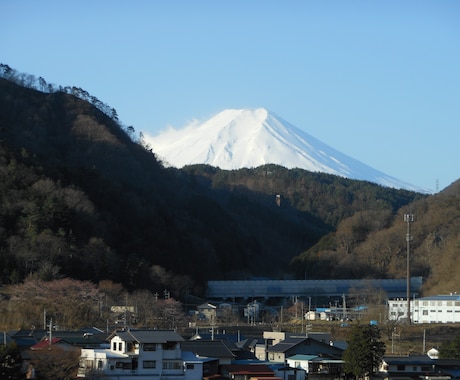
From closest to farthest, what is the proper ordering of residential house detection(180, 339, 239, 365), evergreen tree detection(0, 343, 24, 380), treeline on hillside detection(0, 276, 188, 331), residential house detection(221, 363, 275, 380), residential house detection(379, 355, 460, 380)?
1. evergreen tree detection(0, 343, 24, 380)
2. residential house detection(221, 363, 275, 380)
3. residential house detection(180, 339, 239, 365)
4. residential house detection(379, 355, 460, 380)
5. treeline on hillside detection(0, 276, 188, 331)

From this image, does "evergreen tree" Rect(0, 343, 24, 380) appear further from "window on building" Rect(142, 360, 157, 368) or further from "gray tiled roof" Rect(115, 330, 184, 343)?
"window on building" Rect(142, 360, 157, 368)

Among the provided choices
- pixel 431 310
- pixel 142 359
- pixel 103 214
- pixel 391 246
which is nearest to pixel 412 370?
pixel 142 359

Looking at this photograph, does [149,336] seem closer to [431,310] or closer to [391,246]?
[431,310]

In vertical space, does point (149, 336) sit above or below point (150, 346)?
above

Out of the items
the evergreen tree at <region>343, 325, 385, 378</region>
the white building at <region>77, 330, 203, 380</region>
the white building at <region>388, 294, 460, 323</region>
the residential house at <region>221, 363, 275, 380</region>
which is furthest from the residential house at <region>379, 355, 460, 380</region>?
the white building at <region>388, 294, 460, 323</region>

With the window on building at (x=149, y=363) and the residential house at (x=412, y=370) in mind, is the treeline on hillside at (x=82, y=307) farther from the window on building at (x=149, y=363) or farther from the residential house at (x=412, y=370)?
the residential house at (x=412, y=370)
